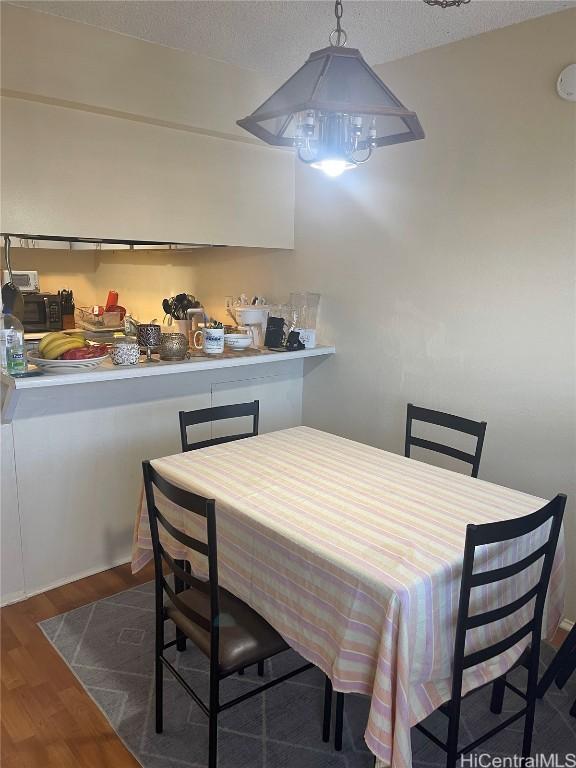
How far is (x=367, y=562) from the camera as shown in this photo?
148 cm

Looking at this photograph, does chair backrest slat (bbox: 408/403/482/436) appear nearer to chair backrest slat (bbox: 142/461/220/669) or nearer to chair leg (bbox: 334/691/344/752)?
chair leg (bbox: 334/691/344/752)

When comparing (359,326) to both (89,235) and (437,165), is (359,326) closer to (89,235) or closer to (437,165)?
(437,165)

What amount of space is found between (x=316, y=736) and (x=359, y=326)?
6.66 ft

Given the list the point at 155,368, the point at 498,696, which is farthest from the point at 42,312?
the point at 498,696

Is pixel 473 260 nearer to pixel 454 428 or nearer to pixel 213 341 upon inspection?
pixel 454 428

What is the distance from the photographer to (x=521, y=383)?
8.32ft

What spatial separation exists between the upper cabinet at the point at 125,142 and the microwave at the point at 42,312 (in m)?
2.04

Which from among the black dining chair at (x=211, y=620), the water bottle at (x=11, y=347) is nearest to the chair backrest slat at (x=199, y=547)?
the black dining chair at (x=211, y=620)

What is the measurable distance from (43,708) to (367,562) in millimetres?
1367

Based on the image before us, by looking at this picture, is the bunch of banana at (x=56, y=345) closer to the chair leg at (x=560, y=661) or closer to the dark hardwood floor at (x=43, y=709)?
the dark hardwood floor at (x=43, y=709)

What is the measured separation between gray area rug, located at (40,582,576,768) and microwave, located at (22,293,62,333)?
288cm

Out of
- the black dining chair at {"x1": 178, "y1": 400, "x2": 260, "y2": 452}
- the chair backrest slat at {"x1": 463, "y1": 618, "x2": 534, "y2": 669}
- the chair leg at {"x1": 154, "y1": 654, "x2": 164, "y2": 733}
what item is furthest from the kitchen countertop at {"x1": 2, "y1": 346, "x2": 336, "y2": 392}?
the chair backrest slat at {"x1": 463, "y1": 618, "x2": 534, "y2": 669}

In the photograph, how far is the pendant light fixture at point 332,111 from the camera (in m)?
1.59

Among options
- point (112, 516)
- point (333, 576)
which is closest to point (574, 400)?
point (333, 576)
